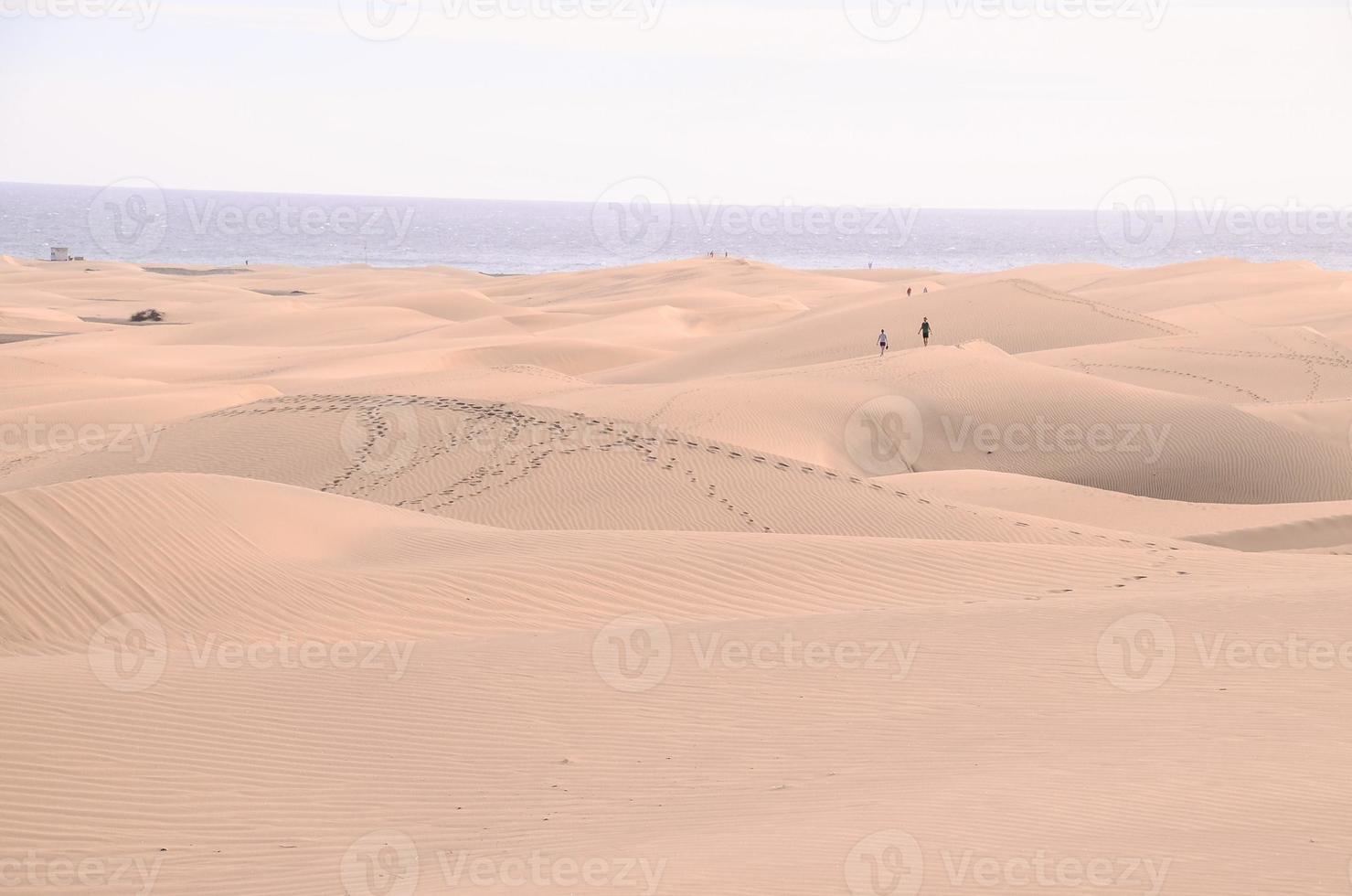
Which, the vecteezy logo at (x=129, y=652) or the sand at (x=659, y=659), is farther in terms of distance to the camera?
the vecteezy logo at (x=129, y=652)

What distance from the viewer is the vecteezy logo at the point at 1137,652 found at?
8.38m

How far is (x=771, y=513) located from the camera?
1538 centimetres

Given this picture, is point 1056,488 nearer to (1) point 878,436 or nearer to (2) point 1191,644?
(1) point 878,436

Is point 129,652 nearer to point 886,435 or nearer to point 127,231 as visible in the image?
point 886,435

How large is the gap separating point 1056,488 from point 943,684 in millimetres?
11458

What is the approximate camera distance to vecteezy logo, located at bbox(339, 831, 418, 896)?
5.60m

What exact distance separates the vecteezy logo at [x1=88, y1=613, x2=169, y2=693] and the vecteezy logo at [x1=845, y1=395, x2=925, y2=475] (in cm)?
1454

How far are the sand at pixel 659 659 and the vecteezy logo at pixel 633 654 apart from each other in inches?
1.7
